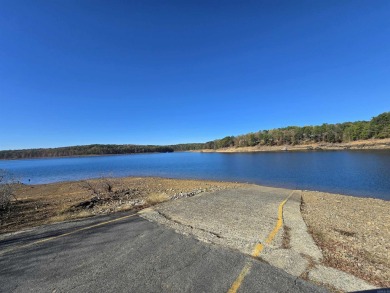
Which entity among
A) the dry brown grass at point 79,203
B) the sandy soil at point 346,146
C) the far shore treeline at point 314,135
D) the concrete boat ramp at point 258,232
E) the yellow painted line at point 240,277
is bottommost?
the dry brown grass at point 79,203

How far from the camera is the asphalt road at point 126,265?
11.9 feet

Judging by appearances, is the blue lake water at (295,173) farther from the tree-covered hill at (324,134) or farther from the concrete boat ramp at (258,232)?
the tree-covered hill at (324,134)

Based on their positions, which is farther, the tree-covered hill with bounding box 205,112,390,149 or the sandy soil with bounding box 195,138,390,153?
the tree-covered hill with bounding box 205,112,390,149

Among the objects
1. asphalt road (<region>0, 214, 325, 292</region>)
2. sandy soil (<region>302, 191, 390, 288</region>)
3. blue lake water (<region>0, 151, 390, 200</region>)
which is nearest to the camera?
asphalt road (<region>0, 214, 325, 292</region>)

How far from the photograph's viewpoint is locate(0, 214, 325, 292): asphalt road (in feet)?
11.9

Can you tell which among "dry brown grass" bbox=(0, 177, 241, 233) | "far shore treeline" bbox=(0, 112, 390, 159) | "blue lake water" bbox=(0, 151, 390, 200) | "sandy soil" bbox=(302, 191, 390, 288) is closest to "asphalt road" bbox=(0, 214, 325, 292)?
"sandy soil" bbox=(302, 191, 390, 288)

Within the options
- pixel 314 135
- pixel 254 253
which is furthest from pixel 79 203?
pixel 314 135

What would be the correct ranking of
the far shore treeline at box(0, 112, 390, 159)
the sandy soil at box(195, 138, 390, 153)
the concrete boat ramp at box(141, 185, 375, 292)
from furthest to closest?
the far shore treeline at box(0, 112, 390, 159), the sandy soil at box(195, 138, 390, 153), the concrete boat ramp at box(141, 185, 375, 292)

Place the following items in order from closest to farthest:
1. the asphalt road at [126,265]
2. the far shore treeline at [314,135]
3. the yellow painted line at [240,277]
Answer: the yellow painted line at [240,277] < the asphalt road at [126,265] < the far shore treeline at [314,135]

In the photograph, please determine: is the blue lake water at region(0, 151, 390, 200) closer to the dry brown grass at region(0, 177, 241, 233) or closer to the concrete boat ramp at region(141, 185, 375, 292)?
the dry brown grass at region(0, 177, 241, 233)

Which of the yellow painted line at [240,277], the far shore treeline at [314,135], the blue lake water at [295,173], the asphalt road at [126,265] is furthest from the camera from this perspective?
the far shore treeline at [314,135]

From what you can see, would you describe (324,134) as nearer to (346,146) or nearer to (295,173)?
(346,146)

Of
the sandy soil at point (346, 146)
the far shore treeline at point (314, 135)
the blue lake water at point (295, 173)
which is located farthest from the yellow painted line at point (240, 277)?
the far shore treeline at point (314, 135)

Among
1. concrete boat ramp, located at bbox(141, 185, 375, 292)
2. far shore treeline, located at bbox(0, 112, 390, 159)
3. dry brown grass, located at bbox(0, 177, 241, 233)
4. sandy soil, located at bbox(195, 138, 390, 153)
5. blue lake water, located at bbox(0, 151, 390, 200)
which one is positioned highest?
far shore treeline, located at bbox(0, 112, 390, 159)
